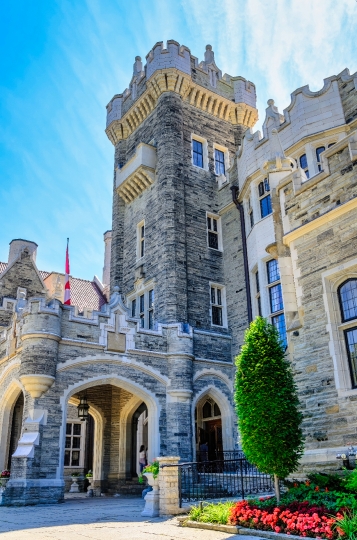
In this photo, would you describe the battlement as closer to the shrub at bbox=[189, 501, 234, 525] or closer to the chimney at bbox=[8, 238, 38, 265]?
the shrub at bbox=[189, 501, 234, 525]

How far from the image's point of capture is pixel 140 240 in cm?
2336

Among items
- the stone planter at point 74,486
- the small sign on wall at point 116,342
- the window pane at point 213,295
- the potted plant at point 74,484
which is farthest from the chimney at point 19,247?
the small sign on wall at point 116,342

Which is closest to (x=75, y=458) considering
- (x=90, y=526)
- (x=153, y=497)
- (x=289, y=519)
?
(x=153, y=497)

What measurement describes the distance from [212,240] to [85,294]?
15953 millimetres

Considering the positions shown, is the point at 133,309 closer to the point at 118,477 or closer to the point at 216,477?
the point at 118,477

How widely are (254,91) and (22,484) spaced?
73.2 ft

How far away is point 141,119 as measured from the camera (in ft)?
82.6

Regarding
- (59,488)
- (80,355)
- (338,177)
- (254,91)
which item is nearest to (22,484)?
(59,488)

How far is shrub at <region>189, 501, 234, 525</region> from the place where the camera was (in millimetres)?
8461

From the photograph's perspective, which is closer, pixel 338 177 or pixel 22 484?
pixel 338 177

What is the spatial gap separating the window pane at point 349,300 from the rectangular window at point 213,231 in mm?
12158

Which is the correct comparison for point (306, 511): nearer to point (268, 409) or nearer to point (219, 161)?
point (268, 409)

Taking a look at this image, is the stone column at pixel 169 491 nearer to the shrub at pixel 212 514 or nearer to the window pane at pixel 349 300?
the shrub at pixel 212 514

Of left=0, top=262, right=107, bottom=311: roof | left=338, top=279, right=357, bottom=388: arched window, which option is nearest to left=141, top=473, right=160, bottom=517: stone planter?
left=338, top=279, right=357, bottom=388: arched window
